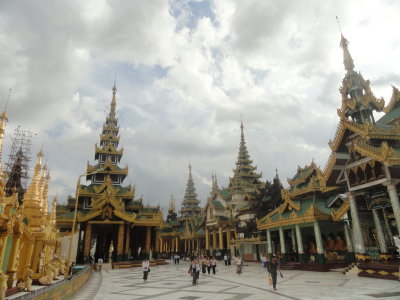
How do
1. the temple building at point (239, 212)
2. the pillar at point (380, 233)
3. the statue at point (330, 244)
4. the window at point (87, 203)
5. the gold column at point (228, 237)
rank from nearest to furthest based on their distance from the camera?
1. the pillar at point (380, 233)
2. the statue at point (330, 244)
3. the temple building at point (239, 212)
4. the window at point (87, 203)
5. the gold column at point (228, 237)

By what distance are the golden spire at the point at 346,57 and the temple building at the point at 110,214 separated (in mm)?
25288

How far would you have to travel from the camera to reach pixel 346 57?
73.8 ft

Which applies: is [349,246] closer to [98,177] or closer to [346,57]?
[346,57]

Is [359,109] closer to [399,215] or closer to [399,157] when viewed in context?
[399,157]

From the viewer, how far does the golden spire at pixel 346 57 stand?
22.0 metres

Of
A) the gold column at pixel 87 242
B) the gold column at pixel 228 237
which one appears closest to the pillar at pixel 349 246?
the gold column at pixel 228 237

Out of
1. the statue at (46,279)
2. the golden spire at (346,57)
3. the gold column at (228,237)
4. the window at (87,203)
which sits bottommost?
the statue at (46,279)

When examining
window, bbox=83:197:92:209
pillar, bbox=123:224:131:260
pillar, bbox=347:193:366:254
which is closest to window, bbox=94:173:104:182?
window, bbox=83:197:92:209

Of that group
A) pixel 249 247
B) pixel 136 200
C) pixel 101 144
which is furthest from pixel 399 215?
pixel 101 144

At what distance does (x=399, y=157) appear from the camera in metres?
14.6

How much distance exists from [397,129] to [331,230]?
534 inches

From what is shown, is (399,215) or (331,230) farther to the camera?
(331,230)

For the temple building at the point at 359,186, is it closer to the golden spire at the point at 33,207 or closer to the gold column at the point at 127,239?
the golden spire at the point at 33,207

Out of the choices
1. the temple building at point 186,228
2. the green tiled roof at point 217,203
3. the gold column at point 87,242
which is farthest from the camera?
the temple building at point 186,228
